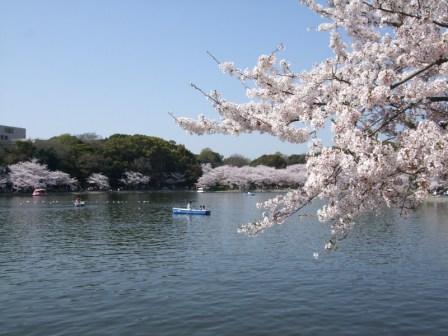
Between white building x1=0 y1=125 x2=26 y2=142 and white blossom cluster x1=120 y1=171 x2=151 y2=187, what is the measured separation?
34.9 meters

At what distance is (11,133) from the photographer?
394 ft

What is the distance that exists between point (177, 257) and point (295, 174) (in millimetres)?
103722

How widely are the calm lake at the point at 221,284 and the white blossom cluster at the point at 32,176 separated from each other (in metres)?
53.5

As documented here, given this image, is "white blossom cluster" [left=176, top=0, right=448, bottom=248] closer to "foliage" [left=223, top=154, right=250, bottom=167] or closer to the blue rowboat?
the blue rowboat

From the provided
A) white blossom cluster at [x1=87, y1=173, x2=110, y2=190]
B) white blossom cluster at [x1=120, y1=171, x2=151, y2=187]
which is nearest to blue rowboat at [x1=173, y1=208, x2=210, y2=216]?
white blossom cluster at [x1=87, y1=173, x2=110, y2=190]

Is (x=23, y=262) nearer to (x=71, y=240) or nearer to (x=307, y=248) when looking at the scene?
(x=71, y=240)

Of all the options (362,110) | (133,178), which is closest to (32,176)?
(133,178)

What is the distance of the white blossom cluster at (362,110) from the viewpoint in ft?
17.8

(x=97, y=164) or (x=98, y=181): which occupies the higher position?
(x=97, y=164)

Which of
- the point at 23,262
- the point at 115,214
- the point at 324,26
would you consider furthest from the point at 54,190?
the point at 324,26

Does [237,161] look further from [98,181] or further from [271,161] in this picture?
[98,181]

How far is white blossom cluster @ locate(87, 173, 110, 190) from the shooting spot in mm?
90562

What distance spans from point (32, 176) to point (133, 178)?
21.5 m

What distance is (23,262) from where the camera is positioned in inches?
818
